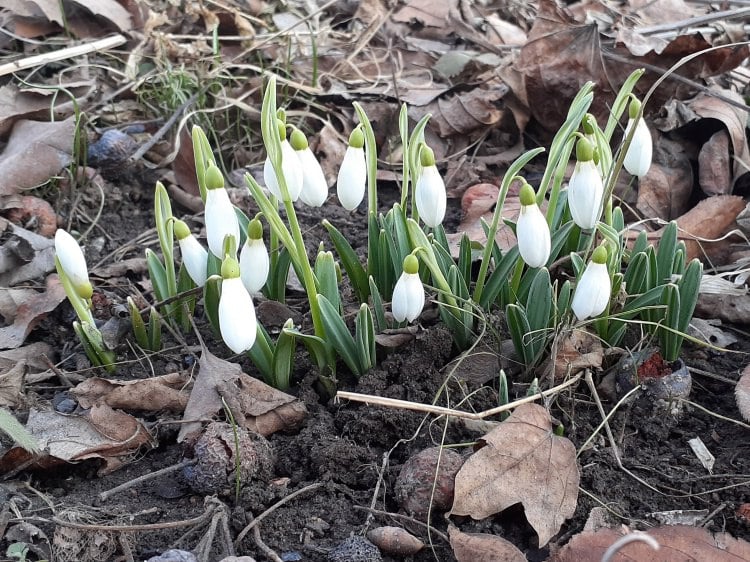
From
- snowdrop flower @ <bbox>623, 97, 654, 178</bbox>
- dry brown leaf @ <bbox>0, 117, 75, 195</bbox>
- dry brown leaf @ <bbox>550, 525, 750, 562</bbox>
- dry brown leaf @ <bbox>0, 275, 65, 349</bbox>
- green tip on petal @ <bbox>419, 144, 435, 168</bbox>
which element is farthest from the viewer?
dry brown leaf @ <bbox>0, 117, 75, 195</bbox>

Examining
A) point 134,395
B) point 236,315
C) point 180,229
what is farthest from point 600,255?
point 134,395

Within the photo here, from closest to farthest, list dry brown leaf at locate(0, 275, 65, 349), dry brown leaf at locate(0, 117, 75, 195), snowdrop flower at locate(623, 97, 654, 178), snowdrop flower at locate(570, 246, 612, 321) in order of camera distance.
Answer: snowdrop flower at locate(570, 246, 612, 321) < snowdrop flower at locate(623, 97, 654, 178) < dry brown leaf at locate(0, 275, 65, 349) < dry brown leaf at locate(0, 117, 75, 195)

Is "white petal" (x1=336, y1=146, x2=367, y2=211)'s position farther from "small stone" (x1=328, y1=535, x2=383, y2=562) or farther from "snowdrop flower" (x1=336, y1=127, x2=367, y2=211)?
"small stone" (x1=328, y1=535, x2=383, y2=562)

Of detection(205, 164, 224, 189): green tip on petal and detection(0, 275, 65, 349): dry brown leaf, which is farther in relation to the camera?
detection(0, 275, 65, 349): dry brown leaf

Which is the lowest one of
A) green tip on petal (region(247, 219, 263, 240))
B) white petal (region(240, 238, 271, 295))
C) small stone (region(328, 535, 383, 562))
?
small stone (region(328, 535, 383, 562))

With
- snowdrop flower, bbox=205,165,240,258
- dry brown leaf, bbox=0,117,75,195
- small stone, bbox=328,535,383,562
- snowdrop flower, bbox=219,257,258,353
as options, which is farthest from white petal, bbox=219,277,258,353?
dry brown leaf, bbox=0,117,75,195

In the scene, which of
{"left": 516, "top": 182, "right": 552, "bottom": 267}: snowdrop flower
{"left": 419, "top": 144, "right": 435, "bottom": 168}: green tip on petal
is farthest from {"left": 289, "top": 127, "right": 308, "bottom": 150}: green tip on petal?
{"left": 516, "top": 182, "right": 552, "bottom": 267}: snowdrop flower

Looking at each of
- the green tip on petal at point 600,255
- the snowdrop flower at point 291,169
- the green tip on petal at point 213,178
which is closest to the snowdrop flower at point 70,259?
the green tip on petal at point 213,178

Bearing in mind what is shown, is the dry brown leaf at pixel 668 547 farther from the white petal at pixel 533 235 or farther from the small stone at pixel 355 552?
the white petal at pixel 533 235

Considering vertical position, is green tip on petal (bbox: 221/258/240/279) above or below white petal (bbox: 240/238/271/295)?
above
